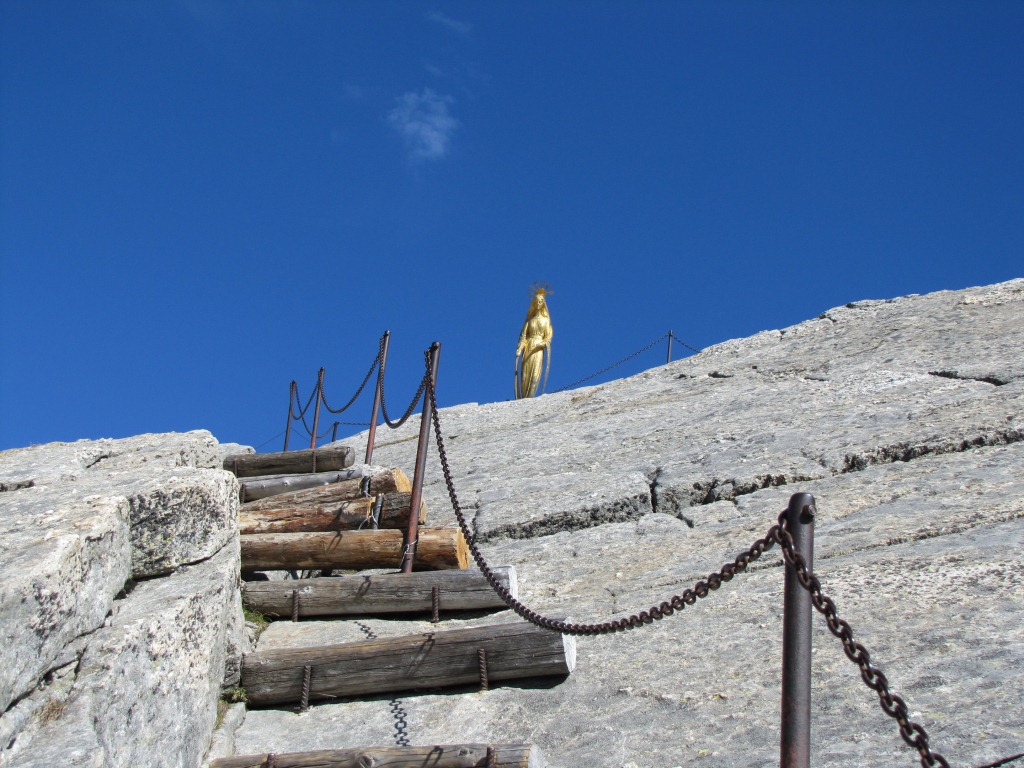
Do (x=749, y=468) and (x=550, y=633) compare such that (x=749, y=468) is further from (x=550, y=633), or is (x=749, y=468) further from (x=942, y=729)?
(x=942, y=729)

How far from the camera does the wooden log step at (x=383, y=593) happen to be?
239 inches

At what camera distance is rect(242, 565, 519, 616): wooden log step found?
6.06 metres

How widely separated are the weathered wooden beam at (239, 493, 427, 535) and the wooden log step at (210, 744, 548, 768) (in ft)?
9.26

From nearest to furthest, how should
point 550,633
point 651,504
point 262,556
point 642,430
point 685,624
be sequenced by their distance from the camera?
point 550,633
point 685,624
point 262,556
point 651,504
point 642,430

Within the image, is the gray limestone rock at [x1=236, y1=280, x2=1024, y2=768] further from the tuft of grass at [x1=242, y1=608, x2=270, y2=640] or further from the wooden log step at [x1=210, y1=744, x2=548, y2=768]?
the wooden log step at [x1=210, y1=744, x2=548, y2=768]

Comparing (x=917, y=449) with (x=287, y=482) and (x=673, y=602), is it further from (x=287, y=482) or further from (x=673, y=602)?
(x=287, y=482)

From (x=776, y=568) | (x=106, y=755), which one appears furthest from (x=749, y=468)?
(x=106, y=755)

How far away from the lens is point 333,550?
268 inches

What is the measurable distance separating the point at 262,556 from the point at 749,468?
386 centimetres

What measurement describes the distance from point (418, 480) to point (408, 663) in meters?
1.80

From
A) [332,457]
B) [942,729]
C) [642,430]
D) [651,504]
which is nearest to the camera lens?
[942,729]

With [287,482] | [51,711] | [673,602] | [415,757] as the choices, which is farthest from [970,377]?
[51,711]

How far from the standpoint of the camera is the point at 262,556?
6777mm

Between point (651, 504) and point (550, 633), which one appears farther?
point (651, 504)
